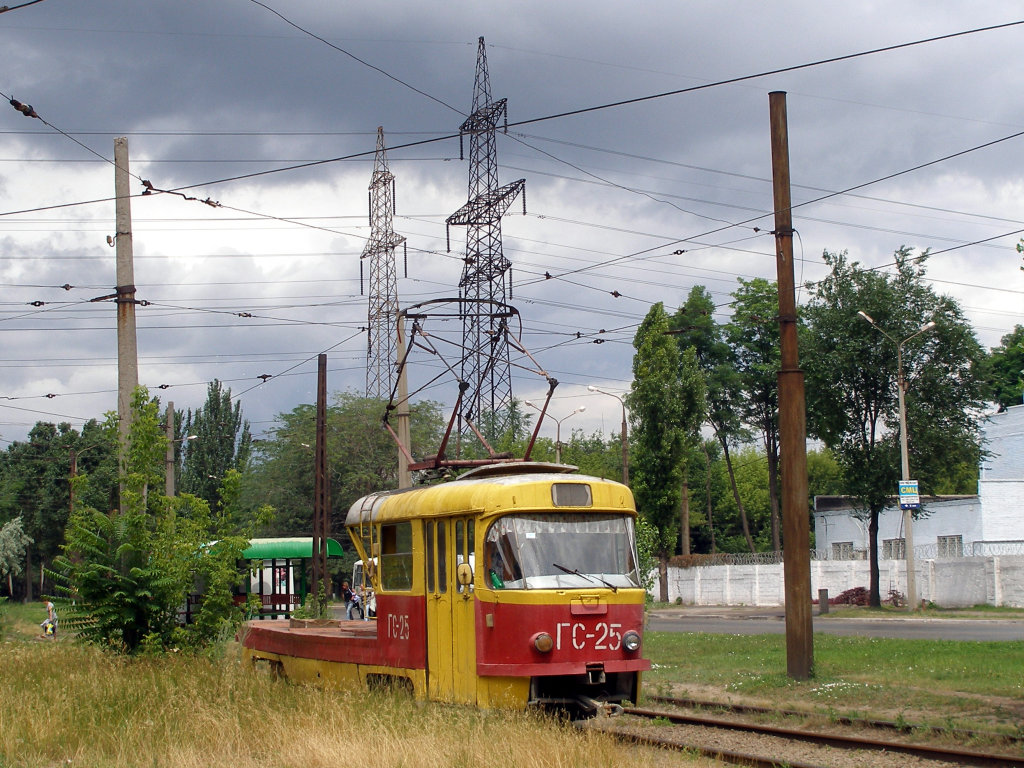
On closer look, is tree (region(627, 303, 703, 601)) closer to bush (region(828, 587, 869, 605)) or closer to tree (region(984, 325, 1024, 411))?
bush (region(828, 587, 869, 605))

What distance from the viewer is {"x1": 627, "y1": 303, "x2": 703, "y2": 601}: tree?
45719mm

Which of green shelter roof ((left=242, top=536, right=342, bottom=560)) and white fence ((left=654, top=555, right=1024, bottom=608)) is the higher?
green shelter roof ((left=242, top=536, right=342, bottom=560))

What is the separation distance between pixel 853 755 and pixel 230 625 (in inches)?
368

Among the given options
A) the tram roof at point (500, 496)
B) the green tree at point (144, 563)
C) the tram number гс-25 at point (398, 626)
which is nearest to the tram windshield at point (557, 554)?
the tram roof at point (500, 496)

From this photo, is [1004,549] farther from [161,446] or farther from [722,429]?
[161,446]

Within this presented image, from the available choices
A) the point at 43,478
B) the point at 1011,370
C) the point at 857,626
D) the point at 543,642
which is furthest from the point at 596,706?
the point at 43,478

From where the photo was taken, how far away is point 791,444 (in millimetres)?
16703

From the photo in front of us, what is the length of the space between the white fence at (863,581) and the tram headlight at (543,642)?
26.6 meters

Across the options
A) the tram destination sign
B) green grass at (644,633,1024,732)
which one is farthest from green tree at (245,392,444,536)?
green grass at (644,633,1024,732)

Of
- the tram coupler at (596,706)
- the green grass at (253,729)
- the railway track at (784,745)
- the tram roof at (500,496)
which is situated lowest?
the railway track at (784,745)

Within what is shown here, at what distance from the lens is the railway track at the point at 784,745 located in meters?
10.6

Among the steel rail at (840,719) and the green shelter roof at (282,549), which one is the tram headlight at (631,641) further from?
the green shelter roof at (282,549)

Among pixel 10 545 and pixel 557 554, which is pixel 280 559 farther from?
pixel 10 545

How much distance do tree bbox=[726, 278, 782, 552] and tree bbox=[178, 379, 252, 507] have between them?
34220 mm
